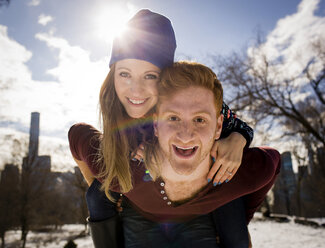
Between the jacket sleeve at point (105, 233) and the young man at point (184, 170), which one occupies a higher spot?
the young man at point (184, 170)

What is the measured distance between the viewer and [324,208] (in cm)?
2645

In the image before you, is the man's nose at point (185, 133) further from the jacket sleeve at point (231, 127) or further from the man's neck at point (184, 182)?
the jacket sleeve at point (231, 127)

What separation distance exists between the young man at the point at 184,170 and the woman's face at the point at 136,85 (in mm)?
135

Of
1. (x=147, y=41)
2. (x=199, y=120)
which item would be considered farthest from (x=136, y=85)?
(x=199, y=120)

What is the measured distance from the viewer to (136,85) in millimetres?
2244

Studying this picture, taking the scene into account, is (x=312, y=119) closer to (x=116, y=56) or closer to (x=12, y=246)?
(x=116, y=56)

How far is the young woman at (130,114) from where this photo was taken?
6.93 ft

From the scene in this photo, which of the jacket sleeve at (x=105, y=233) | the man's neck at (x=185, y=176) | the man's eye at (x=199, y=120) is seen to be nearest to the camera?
the man's eye at (x=199, y=120)

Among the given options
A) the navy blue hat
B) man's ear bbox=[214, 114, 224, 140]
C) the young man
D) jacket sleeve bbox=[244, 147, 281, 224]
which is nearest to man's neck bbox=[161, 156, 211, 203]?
the young man

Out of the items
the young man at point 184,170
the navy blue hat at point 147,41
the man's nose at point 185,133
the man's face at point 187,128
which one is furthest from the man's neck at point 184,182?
the navy blue hat at point 147,41

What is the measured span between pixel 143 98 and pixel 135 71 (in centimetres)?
28

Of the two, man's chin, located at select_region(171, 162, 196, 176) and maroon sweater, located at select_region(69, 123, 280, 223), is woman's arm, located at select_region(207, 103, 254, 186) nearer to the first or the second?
maroon sweater, located at select_region(69, 123, 280, 223)

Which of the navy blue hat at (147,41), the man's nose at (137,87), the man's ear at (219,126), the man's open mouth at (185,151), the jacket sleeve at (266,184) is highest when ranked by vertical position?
the navy blue hat at (147,41)

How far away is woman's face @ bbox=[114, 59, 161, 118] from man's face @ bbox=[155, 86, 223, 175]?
14.1 inches
